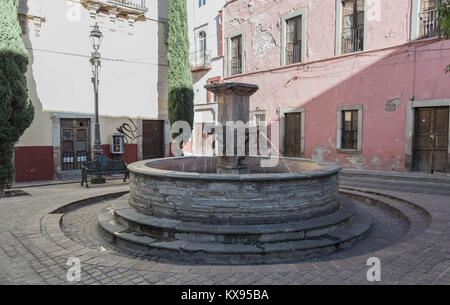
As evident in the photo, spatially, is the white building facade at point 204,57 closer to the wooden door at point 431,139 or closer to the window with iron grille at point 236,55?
Answer: the window with iron grille at point 236,55

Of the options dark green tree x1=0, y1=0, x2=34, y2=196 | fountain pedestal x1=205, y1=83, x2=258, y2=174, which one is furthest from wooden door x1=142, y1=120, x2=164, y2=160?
fountain pedestal x1=205, y1=83, x2=258, y2=174

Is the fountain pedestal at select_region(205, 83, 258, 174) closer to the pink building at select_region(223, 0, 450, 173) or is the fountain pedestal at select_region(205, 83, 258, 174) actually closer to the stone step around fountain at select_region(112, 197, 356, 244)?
the stone step around fountain at select_region(112, 197, 356, 244)

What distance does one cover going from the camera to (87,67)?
12.7 metres

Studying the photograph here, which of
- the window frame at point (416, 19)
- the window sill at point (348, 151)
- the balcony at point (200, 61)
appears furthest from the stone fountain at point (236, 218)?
the balcony at point (200, 61)

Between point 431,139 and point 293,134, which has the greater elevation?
point 293,134

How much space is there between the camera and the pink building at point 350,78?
991cm

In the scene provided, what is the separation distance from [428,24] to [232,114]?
8158 mm

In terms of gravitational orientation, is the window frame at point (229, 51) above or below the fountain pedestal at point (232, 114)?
above

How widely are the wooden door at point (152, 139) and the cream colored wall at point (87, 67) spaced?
1.40ft

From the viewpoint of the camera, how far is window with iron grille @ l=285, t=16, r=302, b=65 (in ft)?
44.2

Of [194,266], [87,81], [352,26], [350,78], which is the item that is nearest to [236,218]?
[194,266]

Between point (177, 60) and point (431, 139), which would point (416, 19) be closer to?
point (431, 139)

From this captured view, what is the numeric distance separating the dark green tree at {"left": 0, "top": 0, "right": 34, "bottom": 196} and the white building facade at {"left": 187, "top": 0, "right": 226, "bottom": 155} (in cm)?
1033

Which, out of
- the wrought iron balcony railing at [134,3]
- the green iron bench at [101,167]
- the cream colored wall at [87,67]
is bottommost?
the green iron bench at [101,167]
